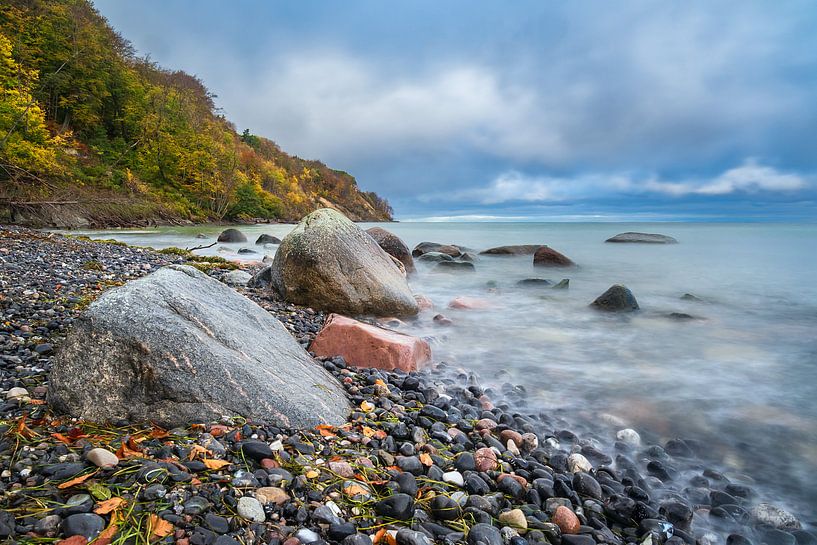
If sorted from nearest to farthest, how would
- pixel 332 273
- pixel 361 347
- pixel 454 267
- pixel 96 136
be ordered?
pixel 361 347, pixel 332 273, pixel 454 267, pixel 96 136

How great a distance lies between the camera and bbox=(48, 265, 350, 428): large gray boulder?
247 centimetres

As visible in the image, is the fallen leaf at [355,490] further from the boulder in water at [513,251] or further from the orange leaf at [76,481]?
the boulder in water at [513,251]

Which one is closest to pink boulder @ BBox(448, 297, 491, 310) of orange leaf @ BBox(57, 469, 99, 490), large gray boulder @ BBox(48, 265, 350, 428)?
large gray boulder @ BBox(48, 265, 350, 428)

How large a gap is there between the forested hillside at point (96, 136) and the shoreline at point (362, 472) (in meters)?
19.8

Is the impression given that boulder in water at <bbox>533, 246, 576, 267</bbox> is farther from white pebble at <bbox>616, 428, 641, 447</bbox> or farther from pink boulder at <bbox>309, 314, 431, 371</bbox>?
white pebble at <bbox>616, 428, 641, 447</bbox>

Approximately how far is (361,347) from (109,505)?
107 inches

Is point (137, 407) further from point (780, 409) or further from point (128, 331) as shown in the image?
point (780, 409)

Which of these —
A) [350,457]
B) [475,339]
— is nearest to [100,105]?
Result: [475,339]

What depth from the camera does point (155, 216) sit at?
31031 mm

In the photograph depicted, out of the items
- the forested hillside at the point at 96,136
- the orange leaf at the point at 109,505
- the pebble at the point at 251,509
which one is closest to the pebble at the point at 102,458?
the orange leaf at the point at 109,505

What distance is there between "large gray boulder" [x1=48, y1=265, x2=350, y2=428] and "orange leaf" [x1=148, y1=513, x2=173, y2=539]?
32.6 inches

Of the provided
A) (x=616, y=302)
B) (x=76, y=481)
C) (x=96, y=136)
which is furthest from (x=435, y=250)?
(x=96, y=136)

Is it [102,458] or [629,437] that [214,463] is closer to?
[102,458]

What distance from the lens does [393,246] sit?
12484 mm
